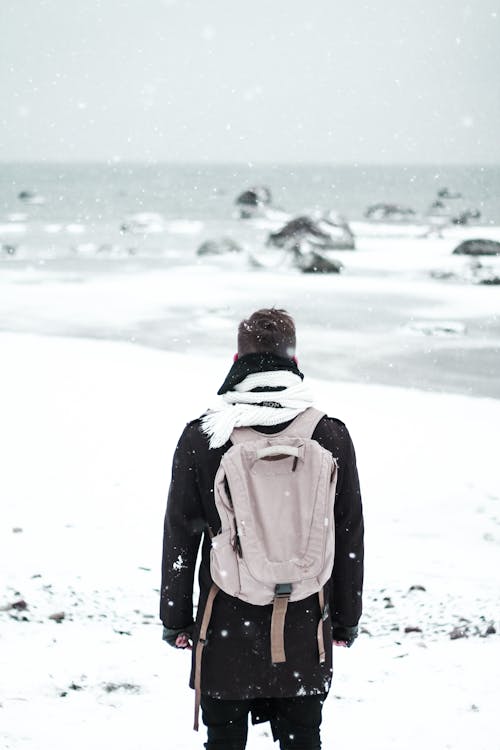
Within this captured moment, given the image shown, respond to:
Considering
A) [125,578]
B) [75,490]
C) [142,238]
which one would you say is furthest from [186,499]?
[142,238]

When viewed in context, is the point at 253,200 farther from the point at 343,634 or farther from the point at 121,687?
the point at 343,634

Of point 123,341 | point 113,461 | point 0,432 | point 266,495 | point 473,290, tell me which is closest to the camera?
point 266,495

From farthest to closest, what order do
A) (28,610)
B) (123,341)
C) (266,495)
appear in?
(123,341) < (28,610) < (266,495)

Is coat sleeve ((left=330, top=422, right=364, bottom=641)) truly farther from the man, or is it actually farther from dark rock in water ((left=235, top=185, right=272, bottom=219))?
dark rock in water ((left=235, top=185, right=272, bottom=219))

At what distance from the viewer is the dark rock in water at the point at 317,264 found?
23.6 metres

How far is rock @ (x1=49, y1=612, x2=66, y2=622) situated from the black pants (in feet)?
6.63

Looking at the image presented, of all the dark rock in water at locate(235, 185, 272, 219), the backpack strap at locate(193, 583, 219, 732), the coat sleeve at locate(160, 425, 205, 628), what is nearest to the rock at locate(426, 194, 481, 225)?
the dark rock in water at locate(235, 185, 272, 219)

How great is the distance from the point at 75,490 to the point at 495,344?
9.42 m

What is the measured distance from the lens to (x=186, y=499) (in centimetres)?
220

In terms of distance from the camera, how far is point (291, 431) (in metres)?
2.11

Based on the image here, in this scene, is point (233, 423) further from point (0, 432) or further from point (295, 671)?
point (0, 432)

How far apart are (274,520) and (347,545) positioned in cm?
31

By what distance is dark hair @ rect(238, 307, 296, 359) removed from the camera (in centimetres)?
217

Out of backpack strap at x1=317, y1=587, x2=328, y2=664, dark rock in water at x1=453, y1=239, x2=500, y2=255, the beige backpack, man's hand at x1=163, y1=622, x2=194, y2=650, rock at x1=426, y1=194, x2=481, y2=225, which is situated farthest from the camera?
rock at x1=426, y1=194, x2=481, y2=225
